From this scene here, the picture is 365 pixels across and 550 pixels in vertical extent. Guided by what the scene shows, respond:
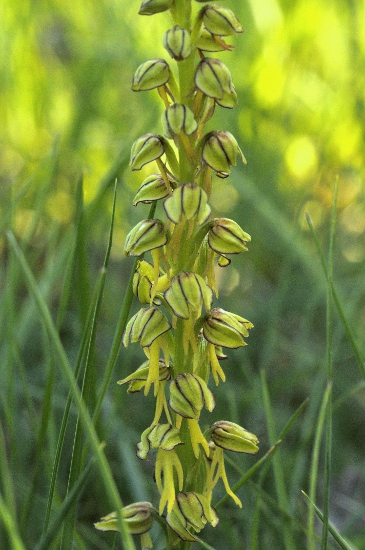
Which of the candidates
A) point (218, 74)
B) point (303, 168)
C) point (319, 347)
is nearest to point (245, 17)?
point (303, 168)

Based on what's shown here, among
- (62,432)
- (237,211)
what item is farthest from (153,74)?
(237,211)

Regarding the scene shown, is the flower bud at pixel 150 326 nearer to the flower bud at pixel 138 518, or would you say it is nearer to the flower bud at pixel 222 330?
the flower bud at pixel 222 330

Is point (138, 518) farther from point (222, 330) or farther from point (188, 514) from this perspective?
point (222, 330)

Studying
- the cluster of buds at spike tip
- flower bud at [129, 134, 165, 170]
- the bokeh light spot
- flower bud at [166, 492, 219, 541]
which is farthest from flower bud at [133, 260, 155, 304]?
the bokeh light spot

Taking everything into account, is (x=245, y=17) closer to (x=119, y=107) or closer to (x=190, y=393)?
(x=119, y=107)

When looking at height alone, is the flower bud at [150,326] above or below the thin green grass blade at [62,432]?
above

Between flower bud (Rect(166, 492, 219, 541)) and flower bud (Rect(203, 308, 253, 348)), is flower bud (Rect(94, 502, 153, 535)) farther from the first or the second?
flower bud (Rect(203, 308, 253, 348))

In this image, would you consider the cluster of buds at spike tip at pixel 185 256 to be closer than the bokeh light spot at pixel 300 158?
Yes

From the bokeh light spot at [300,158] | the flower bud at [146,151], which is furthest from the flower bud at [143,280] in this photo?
the bokeh light spot at [300,158]
